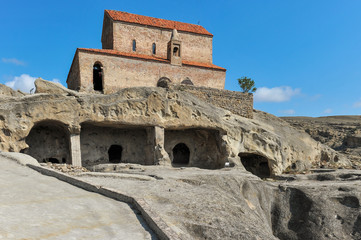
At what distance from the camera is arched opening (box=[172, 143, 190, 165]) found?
20922 mm

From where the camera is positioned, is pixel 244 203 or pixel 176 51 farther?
pixel 176 51

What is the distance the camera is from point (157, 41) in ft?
94.6

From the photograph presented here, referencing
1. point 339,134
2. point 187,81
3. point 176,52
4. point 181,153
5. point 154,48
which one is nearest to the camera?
point 181,153

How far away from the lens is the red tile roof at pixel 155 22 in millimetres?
27969

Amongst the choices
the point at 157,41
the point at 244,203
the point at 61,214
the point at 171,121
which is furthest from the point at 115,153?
the point at 61,214

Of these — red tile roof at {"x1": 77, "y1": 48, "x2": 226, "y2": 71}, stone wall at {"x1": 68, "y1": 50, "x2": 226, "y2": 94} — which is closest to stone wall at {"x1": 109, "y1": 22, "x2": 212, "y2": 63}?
red tile roof at {"x1": 77, "y1": 48, "x2": 226, "y2": 71}

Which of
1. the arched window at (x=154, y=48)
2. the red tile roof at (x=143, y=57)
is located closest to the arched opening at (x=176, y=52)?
the red tile roof at (x=143, y=57)

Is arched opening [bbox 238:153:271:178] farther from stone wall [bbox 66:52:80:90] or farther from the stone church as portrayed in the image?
stone wall [bbox 66:52:80:90]

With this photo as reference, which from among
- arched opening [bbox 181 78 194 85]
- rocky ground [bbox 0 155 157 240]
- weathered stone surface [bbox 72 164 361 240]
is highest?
arched opening [bbox 181 78 194 85]

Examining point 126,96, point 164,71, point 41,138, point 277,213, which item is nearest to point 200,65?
point 164,71

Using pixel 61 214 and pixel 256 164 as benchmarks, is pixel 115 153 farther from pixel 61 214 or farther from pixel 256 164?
pixel 61 214

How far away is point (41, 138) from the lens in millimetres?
15961

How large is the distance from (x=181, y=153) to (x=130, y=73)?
26.9 feet

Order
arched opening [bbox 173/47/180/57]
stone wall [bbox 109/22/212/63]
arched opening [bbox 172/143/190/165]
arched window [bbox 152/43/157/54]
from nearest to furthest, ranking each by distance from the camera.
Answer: arched opening [bbox 172/143/190/165]
stone wall [bbox 109/22/212/63]
arched opening [bbox 173/47/180/57]
arched window [bbox 152/43/157/54]
